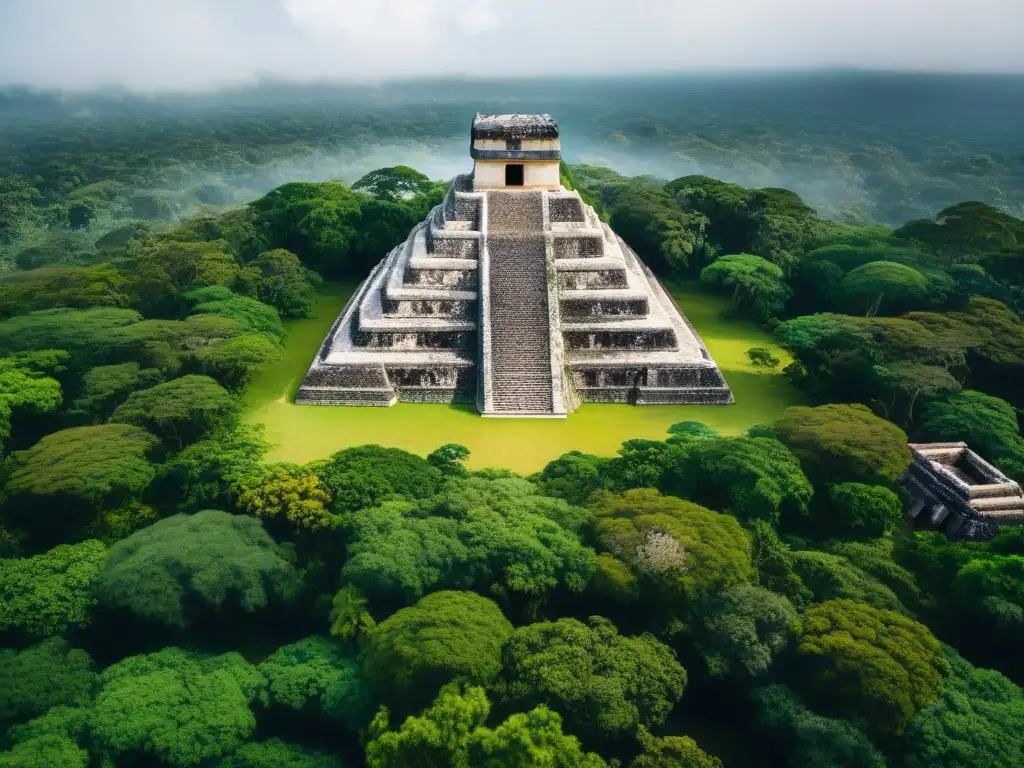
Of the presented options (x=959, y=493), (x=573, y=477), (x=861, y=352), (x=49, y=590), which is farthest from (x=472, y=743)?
(x=861, y=352)

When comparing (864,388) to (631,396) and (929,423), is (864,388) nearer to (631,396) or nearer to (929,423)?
(929,423)

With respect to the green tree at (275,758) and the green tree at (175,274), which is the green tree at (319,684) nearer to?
the green tree at (275,758)

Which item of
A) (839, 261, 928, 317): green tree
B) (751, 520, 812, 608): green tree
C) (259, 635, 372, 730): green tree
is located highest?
(839, 261, 928, 317): green tree

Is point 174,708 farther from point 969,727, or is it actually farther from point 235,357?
point 969,727

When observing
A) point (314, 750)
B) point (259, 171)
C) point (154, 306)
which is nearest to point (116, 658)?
point (314, 750)

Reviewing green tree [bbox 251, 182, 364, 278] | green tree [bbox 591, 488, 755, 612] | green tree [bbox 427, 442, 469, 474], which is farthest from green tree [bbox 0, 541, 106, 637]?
green tree [bbox 251, 182, 364, 278]

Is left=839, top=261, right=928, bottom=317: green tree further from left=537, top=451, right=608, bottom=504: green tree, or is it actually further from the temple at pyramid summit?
left=537, top=451, right=608, bottom=504: green tree
